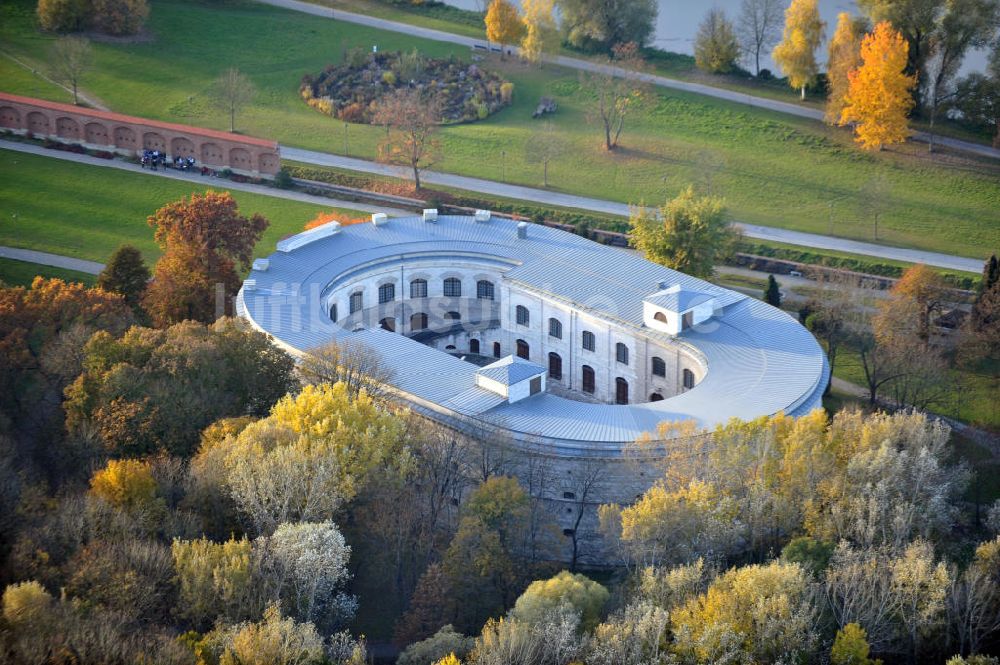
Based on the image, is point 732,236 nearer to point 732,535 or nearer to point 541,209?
point 541,209

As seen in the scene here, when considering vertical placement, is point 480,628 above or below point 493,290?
below

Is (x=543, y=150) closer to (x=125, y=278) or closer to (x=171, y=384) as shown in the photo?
(x=125, y=278)

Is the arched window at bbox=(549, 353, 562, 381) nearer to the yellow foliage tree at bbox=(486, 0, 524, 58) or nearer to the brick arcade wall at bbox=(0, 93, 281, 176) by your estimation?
the brick arcade wall at bbox=(0, 93, 281, 176)

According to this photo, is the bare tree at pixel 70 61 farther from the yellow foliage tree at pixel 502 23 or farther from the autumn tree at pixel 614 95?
the autumn tree at pixel 614 95

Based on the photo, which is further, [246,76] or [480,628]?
[246,76]

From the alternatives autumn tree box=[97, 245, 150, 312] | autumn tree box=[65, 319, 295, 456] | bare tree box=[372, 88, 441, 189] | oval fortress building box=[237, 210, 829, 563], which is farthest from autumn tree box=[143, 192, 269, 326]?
bare tree box=[372, 88, 441, 189]

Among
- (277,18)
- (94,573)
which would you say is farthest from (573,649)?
(277,18)

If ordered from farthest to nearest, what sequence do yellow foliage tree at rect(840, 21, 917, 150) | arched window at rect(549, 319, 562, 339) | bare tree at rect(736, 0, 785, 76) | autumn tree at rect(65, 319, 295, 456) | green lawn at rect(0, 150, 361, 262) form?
A: bare tree at rect(736, 0, 785, 76) < yellow foliage tree at rect(840, 21, 917, 150) < green lawn at rect(0, 150, 361, 262) < arched window at rect(549, 319, 562, 339) < autumn tree at rect(65, 319, 295, 456)
